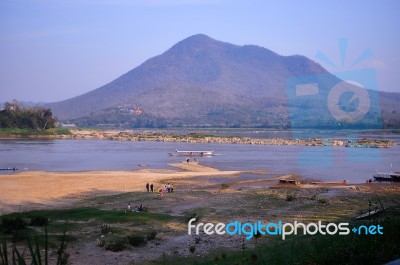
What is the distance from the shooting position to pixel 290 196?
77.5ft

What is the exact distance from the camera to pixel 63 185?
3228cm

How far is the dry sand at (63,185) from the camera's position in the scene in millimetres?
25062

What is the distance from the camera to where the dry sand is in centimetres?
2506

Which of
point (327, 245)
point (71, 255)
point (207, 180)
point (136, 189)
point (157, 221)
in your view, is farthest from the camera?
point (207, 180)

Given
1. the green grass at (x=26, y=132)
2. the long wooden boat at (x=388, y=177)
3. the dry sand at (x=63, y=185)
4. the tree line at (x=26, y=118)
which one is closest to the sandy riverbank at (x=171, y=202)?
the dry sand at (x=63, y=185)

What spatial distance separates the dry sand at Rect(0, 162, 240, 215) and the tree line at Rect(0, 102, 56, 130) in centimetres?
7744

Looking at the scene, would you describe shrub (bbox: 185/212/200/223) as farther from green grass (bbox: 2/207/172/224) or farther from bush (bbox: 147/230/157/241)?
bush (bbox: 147/230/157/241)

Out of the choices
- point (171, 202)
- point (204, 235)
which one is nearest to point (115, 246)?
point (204, 235)

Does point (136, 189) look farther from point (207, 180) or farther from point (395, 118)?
point (395, 118)

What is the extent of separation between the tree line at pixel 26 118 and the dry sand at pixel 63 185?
254ft

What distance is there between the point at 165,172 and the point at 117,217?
23.3 meters

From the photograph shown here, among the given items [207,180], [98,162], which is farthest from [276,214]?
[98,162]

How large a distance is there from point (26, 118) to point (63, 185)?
8735 cm

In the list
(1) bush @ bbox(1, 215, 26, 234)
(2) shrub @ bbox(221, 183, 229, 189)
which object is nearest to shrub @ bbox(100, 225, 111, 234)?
(1) bush @ bbox(1, 215, 26, 234)
